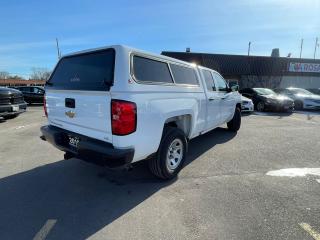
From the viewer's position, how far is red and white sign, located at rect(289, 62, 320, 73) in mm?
26188

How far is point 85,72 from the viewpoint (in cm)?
372

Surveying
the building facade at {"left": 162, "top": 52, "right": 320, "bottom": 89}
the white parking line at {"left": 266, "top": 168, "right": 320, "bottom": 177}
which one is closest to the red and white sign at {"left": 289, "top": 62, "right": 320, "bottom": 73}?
the building facade at {"left": 162, "top": 52, "right": 320, "bottom": 89}

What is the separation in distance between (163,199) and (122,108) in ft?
4.74

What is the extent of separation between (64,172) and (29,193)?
0.86 metres

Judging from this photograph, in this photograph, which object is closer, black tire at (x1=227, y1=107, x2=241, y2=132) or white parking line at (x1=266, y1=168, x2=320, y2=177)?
white parking line at (x1=266, y1=168, x2=320, y2=177)

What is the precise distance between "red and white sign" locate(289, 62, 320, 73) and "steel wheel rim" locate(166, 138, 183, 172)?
26137 millimetres

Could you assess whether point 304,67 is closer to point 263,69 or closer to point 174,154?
point 263,69

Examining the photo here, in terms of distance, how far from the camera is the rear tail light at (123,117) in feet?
10.1

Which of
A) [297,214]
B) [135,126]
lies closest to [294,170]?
[297,214]

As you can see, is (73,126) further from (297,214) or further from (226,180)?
(297,214)

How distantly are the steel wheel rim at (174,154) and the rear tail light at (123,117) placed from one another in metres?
1.12

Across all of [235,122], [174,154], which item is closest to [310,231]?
[174,154]

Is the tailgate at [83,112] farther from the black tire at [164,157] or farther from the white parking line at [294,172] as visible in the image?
the white parking line at [294,172]

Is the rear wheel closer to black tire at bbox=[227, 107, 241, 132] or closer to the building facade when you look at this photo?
black tire at bbox=[227, 107, 241, 132]
